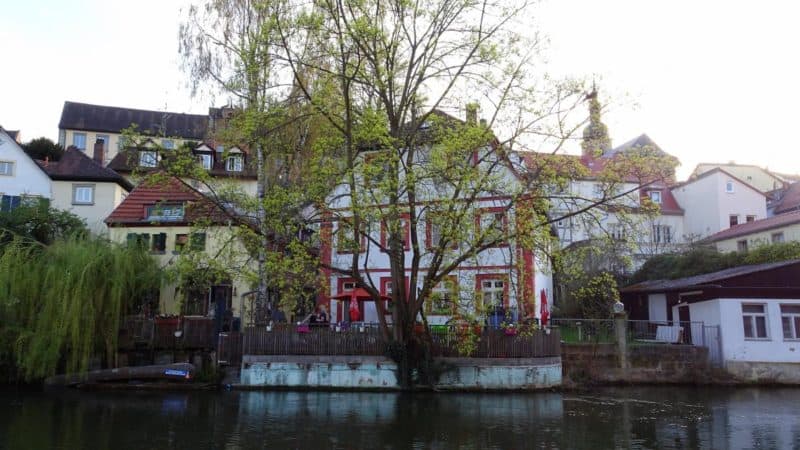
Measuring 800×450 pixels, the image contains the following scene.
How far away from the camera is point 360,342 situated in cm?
2491

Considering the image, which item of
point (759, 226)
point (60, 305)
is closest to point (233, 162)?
point (60, 305)

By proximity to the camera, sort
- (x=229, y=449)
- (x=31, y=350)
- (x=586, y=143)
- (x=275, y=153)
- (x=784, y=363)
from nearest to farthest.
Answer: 1. (x=229, y=449)
2. (x=586, y=143)
3. (x=31, y=350)
4. (x=275, y=153)
5. (x=784, y=363)

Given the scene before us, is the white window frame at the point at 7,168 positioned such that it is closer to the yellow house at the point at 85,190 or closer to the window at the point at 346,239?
the yellow house at the point at 85,190

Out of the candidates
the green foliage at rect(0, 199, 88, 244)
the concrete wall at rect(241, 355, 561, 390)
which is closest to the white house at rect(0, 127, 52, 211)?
the green foliage at rect(0, 199, 88, 244)

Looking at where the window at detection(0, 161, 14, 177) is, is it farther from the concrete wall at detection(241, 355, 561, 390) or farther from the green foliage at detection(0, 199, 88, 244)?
the concrete wall at detection(241, 355, 561, 390)

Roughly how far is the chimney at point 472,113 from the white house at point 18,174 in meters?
31.4

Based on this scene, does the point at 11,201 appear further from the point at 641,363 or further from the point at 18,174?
the point at 641,363

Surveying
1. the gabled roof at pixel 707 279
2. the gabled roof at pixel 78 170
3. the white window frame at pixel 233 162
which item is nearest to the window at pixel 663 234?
the gabled roof at pixel 707 279

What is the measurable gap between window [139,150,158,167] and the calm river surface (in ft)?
23.7

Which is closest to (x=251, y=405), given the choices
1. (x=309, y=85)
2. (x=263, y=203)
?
(x=263, y=203)

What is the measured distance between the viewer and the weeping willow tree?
2366cm

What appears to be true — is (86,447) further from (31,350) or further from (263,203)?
(31,350)

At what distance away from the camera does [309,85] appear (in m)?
25.8

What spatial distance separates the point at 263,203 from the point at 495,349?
10.2 m
